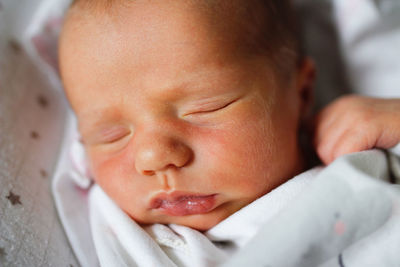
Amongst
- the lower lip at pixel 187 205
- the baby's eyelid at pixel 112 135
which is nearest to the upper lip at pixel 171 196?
the lower lip at pixel 187 205

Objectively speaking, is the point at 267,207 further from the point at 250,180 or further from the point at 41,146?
the point at 41,146

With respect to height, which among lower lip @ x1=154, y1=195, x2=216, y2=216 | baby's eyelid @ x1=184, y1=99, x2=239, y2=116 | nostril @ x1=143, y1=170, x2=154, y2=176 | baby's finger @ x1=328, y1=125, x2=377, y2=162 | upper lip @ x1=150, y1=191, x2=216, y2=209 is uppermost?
baby's eyelid @ x1=184, y1=99, x2=239, y2=116

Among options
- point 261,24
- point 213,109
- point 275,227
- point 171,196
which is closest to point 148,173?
point 171,196

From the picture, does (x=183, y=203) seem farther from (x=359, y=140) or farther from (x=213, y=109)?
(x=359, y=140)

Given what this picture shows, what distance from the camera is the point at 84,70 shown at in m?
0.93

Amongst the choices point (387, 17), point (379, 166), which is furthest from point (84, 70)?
point (387, 17)

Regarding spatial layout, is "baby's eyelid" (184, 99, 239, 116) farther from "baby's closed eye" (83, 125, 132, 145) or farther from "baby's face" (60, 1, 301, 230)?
"baby's closed eye" (83, 125, 132, 145)

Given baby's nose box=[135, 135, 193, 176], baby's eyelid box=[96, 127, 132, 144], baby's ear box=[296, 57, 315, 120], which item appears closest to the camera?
baby's nose box=[135, 135, 193, 176]

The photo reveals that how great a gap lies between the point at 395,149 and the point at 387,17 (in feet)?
1.83

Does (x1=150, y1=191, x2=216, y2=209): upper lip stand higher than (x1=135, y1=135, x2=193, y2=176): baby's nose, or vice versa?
(x1=135, y1=135, x2=193, y2=176): baby's nose

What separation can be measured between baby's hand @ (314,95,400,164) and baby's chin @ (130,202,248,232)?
0.25m

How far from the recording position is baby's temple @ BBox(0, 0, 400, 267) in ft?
2.33

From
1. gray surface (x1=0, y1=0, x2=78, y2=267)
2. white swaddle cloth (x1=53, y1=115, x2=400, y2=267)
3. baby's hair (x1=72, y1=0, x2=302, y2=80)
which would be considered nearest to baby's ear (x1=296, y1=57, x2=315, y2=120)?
baby's hair (x1=72, y1=0, x2=302, y2=80)

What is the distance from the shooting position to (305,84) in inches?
44.6
